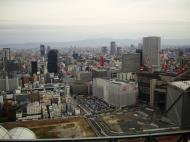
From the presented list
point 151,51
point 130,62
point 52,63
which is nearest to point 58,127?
point 130,62

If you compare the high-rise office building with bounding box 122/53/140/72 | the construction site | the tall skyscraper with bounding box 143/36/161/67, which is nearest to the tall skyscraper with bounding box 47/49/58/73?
the high-rise office building with bounding box 122/53/140/72

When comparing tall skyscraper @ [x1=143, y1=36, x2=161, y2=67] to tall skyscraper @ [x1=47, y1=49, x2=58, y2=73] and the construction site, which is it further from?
the construction site

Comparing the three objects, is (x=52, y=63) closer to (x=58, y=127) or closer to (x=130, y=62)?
(x=130, y=62)

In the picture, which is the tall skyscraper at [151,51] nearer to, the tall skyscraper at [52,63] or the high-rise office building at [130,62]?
the high-rise office building at [130,62]

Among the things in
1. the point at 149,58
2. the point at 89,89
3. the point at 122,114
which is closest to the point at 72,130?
the point at 122,114

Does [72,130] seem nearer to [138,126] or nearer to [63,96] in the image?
[138,126]
